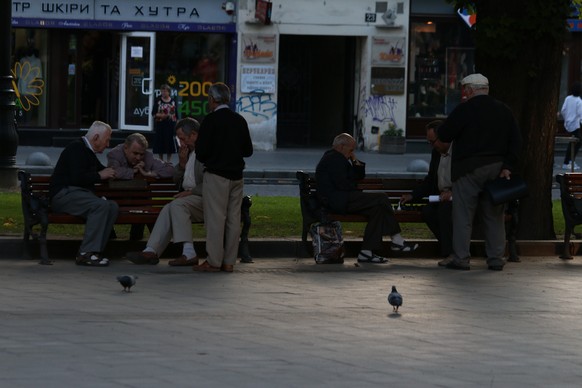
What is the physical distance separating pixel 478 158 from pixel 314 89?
20686 mm

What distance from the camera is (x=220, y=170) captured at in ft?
39.5

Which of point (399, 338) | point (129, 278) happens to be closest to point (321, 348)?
point (399, 338)

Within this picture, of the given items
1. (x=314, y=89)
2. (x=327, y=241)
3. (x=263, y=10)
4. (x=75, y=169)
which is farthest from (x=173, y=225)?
(x=314, y=89)

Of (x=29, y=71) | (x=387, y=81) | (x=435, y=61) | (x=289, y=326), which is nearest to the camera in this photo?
(x=289, y=326)

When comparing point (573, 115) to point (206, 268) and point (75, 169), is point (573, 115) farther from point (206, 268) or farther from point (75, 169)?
point (75, 169)

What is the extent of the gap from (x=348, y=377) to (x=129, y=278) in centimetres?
331

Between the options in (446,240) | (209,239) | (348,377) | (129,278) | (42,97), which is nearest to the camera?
(348,377)

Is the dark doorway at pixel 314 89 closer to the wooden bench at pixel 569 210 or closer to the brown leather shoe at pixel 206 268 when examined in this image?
the wooden bench at pixel 569 210

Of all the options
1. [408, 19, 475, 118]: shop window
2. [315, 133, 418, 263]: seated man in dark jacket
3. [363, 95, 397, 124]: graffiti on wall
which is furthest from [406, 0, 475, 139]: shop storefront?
[315, 133, 418, 263]: seated man in dark jacket

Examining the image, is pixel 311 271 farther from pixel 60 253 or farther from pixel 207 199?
pixel 60 253

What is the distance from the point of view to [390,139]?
31203 millimetres

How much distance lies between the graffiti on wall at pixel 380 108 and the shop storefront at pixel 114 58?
306 centimetres

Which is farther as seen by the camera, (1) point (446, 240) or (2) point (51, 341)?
(1) point (446, 240)

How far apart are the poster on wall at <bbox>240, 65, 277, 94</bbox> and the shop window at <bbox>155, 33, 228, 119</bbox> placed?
0.79 m
